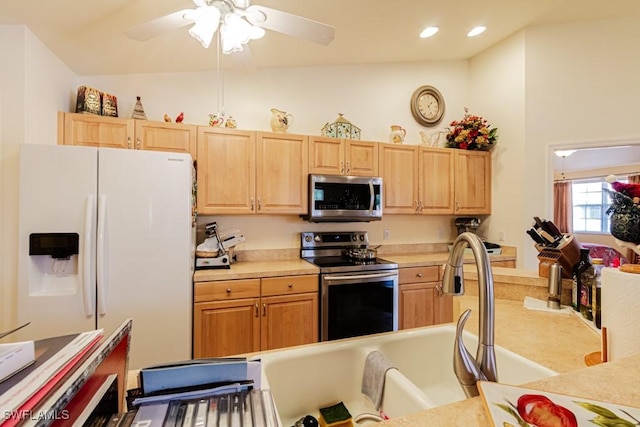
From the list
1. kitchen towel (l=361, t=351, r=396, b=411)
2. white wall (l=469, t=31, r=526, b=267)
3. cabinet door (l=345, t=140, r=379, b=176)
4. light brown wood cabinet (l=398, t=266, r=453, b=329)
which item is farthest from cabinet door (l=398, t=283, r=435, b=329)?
kitchen towel (l=361, t=351, r=396, b=411)

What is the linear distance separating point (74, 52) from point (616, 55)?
179 inches

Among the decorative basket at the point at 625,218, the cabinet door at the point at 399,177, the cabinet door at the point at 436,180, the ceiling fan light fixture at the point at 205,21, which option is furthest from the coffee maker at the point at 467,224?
the ceiling fan light fixture at the point at 205,21

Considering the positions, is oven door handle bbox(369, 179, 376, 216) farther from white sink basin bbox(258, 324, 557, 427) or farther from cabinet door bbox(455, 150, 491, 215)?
white sink basin bbox(258, 324, 557, 427)

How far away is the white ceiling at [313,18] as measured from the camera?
177cm

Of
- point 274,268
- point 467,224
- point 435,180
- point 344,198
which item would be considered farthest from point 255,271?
point 467,224

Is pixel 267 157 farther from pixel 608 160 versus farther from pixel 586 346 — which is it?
pixel 608 160

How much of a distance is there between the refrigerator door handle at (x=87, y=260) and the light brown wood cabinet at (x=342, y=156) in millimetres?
1701

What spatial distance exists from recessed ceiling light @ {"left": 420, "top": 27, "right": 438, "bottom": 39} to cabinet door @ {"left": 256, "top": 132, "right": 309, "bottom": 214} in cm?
146

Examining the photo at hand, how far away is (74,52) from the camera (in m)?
2.14

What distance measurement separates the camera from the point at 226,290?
2248 mm

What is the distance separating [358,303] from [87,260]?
76.2 inches

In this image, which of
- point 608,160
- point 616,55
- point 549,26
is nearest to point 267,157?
point 549,26

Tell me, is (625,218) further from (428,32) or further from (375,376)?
(428,32)

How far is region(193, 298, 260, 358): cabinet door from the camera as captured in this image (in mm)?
2168
